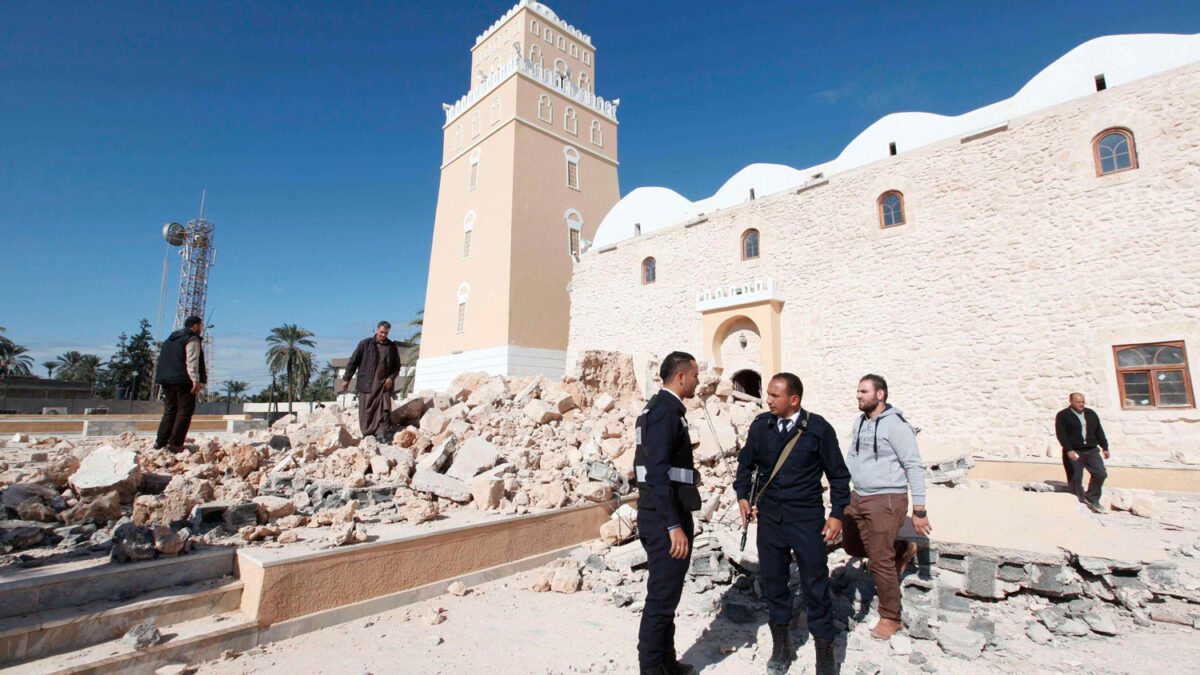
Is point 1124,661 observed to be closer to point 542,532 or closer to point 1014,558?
point 1014,558

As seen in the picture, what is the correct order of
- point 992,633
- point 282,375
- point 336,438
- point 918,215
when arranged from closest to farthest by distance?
point 992,633, point 336,438, point 918,215, point 282,375

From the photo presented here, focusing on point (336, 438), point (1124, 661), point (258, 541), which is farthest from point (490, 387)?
point (1124, 661)

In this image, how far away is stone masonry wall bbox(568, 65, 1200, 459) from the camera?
881 centimetres

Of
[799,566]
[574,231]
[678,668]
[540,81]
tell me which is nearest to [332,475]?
[678,668]

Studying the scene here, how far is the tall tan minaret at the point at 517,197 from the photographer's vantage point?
61.4 ft

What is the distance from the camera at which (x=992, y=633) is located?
3.42 meters

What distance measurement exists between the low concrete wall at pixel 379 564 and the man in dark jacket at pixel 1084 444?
20.1 ft

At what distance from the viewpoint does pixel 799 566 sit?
2.98 meters

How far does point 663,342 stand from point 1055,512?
11094 mm

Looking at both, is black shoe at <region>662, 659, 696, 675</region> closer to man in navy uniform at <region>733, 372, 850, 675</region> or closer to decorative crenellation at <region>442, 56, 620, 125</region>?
man in navy uniform at <region>733, 372, 850, 675</region>

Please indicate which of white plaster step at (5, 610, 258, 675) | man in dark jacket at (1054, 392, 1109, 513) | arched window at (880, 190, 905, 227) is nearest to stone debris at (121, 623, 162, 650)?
white plaster step at (5, 610, 258, 675)

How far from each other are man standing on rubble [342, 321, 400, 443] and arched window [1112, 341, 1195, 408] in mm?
11359

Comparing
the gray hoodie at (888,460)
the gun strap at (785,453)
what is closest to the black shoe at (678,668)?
the gun strap at (785,453)

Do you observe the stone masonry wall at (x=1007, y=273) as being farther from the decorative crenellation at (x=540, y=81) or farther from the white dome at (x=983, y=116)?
the decorative crenellation at (x=540, y=81)
